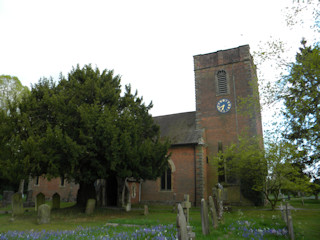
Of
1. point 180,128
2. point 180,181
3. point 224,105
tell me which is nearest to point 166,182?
point 180,181

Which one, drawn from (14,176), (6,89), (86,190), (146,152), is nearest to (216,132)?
(146,152)

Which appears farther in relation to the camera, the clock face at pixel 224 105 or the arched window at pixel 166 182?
the clock face at pixel 224 105

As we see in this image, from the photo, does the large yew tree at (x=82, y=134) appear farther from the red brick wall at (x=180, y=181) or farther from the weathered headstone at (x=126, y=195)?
the red brick wall at (x=180, y=181)

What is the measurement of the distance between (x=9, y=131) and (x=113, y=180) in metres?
11.0

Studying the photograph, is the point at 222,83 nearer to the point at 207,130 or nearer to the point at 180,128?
the point at 207,130

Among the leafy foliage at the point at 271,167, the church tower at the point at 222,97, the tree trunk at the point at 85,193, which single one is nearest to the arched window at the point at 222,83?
the church tower at the point at 222,97

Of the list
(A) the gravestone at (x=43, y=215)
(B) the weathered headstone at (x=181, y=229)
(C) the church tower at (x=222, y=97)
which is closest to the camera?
(B) the weathered headstone at (x=181, y=229)

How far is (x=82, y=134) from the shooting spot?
50.5 ft

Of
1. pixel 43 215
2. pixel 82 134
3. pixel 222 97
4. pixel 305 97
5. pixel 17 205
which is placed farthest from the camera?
pixel 222 97

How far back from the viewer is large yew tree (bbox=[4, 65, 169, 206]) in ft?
49.2

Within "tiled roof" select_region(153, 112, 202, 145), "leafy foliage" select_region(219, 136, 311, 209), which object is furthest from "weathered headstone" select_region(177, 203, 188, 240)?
"tiled roof" select_region(153, 112, 202, 145)

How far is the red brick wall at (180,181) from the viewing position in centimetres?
2403

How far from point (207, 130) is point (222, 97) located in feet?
12.7

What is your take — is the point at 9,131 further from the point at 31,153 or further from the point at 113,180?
the point at 113,180
